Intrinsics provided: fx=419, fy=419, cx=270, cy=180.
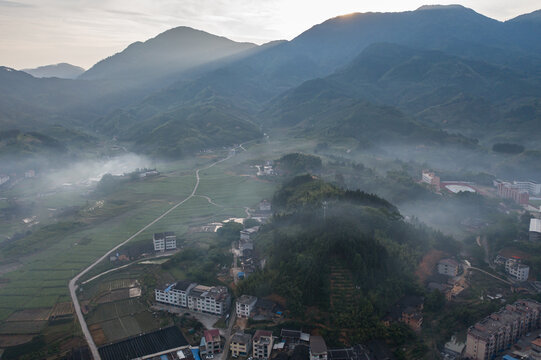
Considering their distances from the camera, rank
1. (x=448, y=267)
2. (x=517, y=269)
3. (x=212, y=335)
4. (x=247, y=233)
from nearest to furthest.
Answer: (x=212, y=335)
(x=517, y=269)
(x=448, y=267)
(x=247, y=233)

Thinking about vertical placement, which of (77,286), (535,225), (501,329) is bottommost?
(77,286)


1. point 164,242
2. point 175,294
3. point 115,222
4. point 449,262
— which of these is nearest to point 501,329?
point 449,262

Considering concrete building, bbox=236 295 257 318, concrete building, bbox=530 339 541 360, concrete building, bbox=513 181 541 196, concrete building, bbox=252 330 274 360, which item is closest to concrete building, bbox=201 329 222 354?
concrete building, bbox=252 330 274 360

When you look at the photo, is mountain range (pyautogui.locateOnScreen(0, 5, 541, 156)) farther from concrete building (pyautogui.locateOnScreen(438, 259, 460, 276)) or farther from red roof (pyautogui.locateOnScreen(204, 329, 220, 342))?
red roof (pyautogui.locateOnScreen(204, 329, 220, 342))

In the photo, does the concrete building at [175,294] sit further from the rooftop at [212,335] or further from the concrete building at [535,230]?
the concrete building at [535,230]

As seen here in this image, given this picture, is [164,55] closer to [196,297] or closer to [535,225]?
[535,225]

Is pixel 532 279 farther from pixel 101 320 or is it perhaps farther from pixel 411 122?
pixel 411 122

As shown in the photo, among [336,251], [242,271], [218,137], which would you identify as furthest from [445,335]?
[218,137]

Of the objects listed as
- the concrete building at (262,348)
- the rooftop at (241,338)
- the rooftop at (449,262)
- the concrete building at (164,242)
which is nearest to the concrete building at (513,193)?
the rooftop at (449,262)
